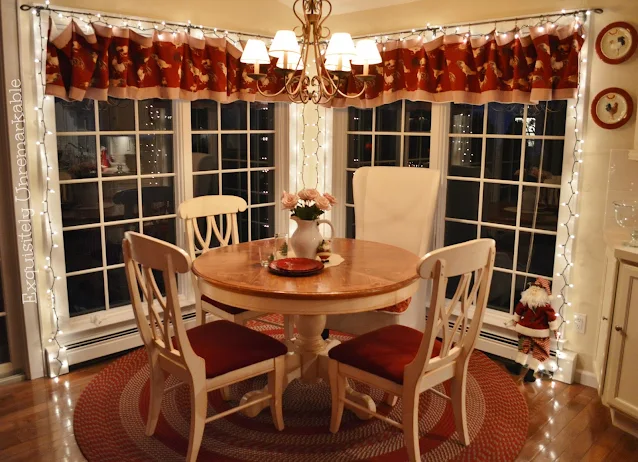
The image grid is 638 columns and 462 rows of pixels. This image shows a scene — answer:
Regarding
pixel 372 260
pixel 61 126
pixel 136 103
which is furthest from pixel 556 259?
pixel 61 126

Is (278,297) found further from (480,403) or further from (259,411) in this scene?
(480,403)

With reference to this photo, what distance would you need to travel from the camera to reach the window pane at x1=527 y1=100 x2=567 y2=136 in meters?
3.54

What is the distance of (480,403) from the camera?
10.4 feet

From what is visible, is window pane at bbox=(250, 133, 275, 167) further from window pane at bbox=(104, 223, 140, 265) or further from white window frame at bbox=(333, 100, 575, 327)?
window pane at bbox=(104, 223, 140, 265)

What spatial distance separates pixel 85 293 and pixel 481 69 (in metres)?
3.02

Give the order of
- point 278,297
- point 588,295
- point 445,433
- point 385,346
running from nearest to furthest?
point 278,297
point 385,346
point 445,433
point 588,295

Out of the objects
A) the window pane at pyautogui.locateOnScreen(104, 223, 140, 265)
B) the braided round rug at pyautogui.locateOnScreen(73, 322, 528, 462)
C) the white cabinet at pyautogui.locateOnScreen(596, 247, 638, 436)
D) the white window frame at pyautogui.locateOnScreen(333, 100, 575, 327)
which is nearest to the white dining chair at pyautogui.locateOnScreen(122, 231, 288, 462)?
the braided round rug at pyautogui.locateOnScreen(73, 322, 528, 462)

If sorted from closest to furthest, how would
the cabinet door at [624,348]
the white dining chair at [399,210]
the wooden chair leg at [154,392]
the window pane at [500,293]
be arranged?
the wooden chair leg at [154,392] < the cabinet door at [624,348] < the white dining chair at [399,210] < the window pane at [500,293]

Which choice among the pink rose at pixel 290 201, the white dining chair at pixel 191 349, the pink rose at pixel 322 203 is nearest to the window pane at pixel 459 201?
the pink rose at pixel 322 203

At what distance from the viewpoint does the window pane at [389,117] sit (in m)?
4.38

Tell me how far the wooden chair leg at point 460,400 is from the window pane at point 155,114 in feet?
8.42

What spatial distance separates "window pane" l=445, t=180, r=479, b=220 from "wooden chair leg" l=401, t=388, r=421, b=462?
1950 millimetres

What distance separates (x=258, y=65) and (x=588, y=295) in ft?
7.45

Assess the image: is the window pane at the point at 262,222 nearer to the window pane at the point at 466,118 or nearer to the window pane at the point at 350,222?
the window pane at the point at 350,222
